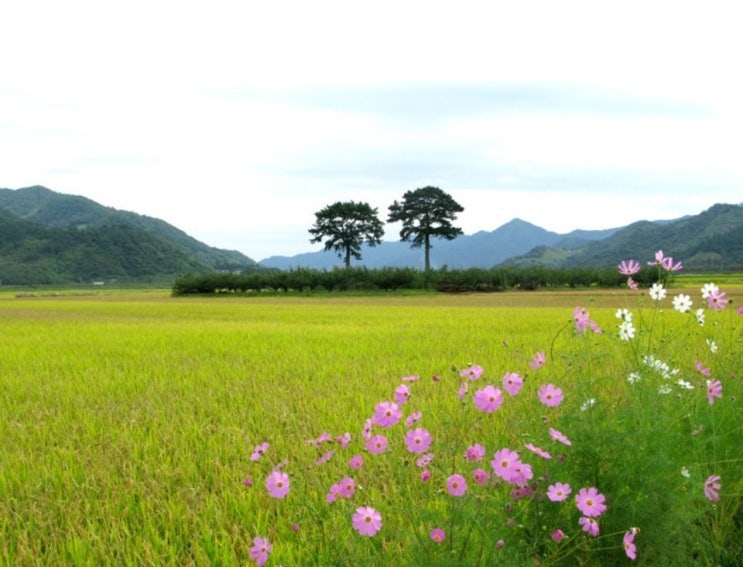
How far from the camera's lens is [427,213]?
241 ft

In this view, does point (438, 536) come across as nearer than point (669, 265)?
Yes

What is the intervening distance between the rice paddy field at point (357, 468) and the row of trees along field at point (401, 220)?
215 ft

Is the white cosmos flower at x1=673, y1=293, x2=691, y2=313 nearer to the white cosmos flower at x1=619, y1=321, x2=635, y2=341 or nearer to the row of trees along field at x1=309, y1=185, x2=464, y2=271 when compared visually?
the white cosmos flower at x1=619, y1=321, x2=635, y2=341

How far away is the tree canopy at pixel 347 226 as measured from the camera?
72500 millimetres

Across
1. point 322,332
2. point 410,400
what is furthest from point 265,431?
point 322,332

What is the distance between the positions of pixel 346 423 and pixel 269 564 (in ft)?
7.00

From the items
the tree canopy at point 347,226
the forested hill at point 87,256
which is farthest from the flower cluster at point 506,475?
the forested hill at point 87,256

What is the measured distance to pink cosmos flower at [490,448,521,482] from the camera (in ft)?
5.81

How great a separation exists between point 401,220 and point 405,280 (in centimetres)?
2371

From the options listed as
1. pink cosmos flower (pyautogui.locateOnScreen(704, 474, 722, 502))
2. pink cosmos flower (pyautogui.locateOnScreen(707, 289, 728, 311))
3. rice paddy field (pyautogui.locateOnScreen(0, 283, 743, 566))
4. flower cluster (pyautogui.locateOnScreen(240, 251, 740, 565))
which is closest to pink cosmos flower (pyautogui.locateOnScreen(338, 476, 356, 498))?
flower cluster (pyautogui.locateOnScreen(240, 251, 740, 565))

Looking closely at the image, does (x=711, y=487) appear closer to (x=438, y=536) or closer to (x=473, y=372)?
(x=473, y=372)

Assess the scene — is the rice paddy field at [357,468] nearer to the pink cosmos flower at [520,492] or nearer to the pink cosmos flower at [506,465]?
the pink cosmos flower at [520,492]

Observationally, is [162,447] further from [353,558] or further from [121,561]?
[353,558]

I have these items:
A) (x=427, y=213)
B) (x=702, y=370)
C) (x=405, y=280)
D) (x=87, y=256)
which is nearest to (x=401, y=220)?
(x=427, y=213)
